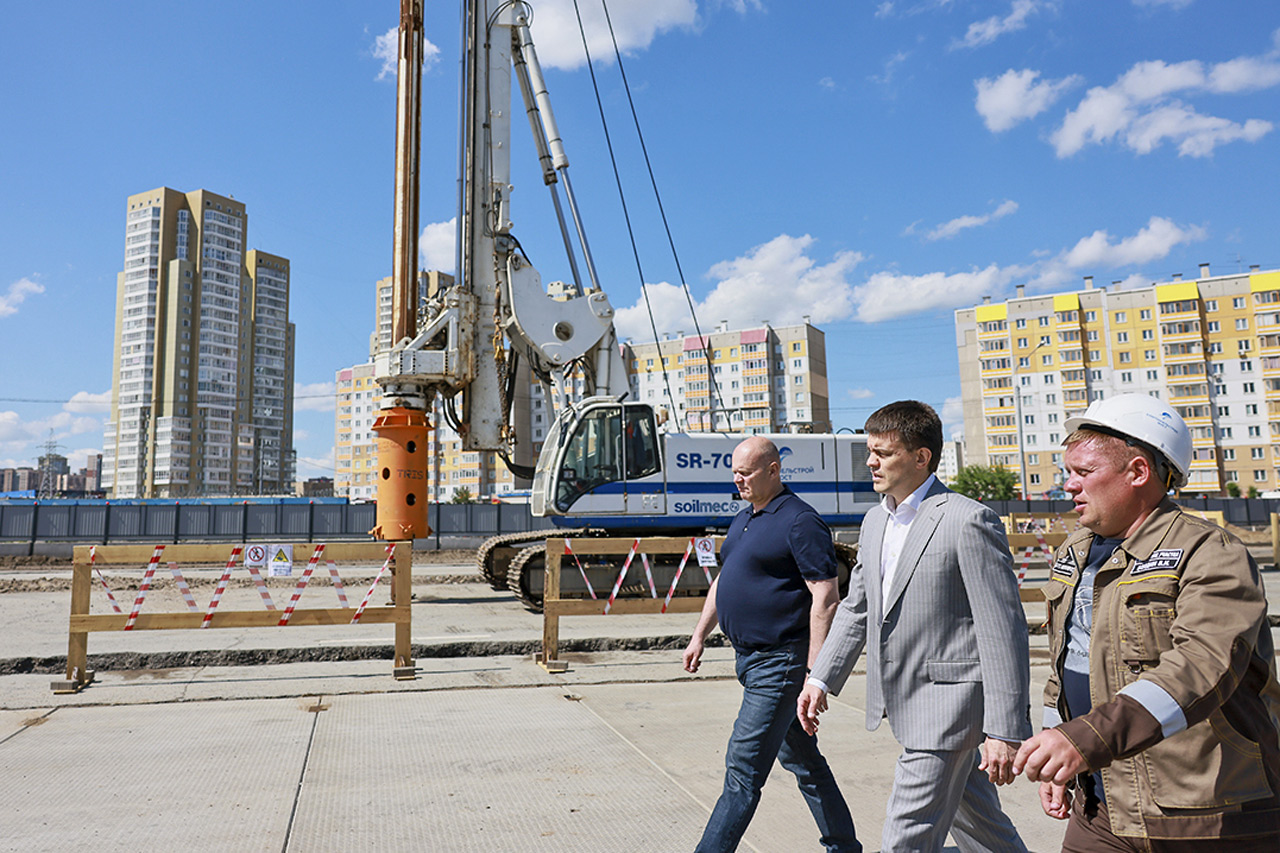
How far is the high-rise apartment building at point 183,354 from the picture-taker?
12556 centimetres

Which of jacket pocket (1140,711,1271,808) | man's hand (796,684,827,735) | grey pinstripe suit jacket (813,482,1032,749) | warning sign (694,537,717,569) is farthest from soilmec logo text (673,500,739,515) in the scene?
jacket pocket (1140,711,1271,808)

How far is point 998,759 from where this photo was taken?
2350 millimetres

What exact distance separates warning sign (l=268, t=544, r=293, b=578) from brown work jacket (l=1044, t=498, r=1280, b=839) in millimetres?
7706

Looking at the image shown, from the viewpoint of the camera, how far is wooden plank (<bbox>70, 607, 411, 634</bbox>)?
741 cm

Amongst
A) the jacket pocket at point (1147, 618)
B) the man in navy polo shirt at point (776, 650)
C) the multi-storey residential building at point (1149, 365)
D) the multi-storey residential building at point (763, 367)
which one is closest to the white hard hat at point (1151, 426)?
the jacket pocket at point (1147, 618)

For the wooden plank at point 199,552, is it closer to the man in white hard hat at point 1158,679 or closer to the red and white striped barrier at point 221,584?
the red and white striped barrier at point 221,584

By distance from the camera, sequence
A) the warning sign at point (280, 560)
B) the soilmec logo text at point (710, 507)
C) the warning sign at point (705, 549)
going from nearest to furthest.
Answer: the warning sign at point (280, 560)
the warning sign at point (705, 549)
the soilmec logo text at point (710, 507)

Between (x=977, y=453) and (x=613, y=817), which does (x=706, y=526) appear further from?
(x=977, y=453)

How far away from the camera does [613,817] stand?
4121 mm

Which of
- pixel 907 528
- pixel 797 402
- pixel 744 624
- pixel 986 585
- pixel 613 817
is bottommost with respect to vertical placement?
pixel 613 817

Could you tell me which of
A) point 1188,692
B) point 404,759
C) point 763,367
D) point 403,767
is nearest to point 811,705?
point 1188,692

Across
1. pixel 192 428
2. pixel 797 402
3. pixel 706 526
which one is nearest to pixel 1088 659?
pixel 706 526

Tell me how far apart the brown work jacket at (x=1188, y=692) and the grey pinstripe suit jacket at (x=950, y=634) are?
0.57m

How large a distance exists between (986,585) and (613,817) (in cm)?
243
